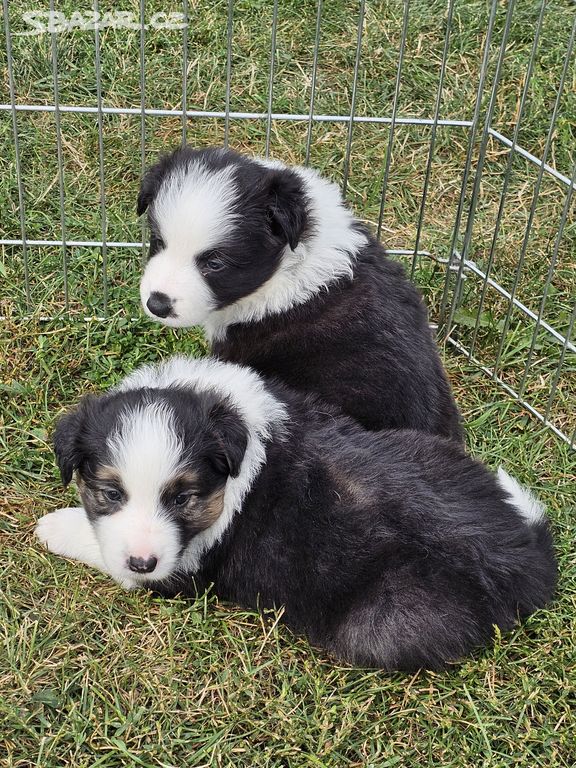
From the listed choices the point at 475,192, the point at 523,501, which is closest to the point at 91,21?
the point at 475,192

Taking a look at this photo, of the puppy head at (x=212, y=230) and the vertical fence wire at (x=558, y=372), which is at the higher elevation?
the puppy head at (x=212, y=230)

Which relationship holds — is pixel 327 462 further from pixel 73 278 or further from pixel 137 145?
pixel 137 145

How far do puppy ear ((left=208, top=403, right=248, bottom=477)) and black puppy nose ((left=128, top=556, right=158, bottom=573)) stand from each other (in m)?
0.36

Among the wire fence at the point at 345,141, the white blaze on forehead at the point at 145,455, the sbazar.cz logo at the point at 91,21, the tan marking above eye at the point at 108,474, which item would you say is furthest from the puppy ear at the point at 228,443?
the sbazar.cz logo at the point at 91,21

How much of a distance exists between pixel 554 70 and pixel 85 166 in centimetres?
279

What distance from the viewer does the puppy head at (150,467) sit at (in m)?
3.09

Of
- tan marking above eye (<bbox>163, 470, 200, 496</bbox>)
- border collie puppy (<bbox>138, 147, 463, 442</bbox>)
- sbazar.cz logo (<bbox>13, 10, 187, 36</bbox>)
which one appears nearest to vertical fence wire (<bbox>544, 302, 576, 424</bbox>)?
border collie puppy (<bbox>138, 147, 463, 442</bbox>)

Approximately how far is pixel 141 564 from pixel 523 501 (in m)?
1.44

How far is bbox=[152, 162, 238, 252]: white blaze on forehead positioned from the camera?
3758mm

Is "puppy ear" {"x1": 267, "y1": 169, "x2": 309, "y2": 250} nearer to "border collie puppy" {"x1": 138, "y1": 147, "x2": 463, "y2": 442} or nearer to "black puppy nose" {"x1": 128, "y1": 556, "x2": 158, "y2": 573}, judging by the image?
"border collie puppy" {"x1": 138, "y1": 147, "x2": 463, "y2": 442}

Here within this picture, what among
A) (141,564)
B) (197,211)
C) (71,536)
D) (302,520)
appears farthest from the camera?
(197,211)

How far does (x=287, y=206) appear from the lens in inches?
150

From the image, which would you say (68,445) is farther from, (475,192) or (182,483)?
(475,192)

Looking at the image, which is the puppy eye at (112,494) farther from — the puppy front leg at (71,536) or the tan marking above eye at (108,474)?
the puppy front leg at (71,536)
